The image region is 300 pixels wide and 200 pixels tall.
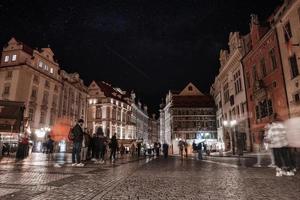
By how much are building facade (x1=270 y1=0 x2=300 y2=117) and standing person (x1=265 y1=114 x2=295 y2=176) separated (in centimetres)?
1579

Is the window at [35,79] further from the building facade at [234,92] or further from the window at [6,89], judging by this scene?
the building facade at [234,92]

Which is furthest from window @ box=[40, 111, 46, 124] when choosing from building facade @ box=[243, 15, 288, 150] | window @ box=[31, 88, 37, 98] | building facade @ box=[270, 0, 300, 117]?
building facade @ box=[270, 0, 300, 117]

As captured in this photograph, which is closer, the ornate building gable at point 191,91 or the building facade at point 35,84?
the building facade at point 35,84

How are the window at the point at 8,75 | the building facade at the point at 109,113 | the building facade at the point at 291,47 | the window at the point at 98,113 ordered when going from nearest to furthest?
the building facade at the point at 291,47, the window at the point at 8,75, the building facade at the point at 109,113, the window at the point at 98,113

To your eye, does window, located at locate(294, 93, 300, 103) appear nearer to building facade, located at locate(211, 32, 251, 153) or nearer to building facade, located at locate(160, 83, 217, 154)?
building facade, located at locate(211, 32, 251, 153)

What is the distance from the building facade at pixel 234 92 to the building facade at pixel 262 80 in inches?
75.0

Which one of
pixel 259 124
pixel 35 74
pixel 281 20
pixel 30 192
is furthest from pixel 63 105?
pixel 30 192

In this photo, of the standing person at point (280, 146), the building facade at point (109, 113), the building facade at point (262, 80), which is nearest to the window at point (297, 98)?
the building facade at point (262, 80)

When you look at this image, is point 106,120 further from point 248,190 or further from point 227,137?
point 248,190

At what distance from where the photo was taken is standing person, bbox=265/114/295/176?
855 centimetres

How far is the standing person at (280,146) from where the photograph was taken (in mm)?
8555

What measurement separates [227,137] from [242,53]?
16054 mm

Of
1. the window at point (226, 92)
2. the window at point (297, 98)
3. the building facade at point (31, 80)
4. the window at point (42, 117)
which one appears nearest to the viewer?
the window at point (297, 98)

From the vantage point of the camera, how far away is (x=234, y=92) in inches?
1565
